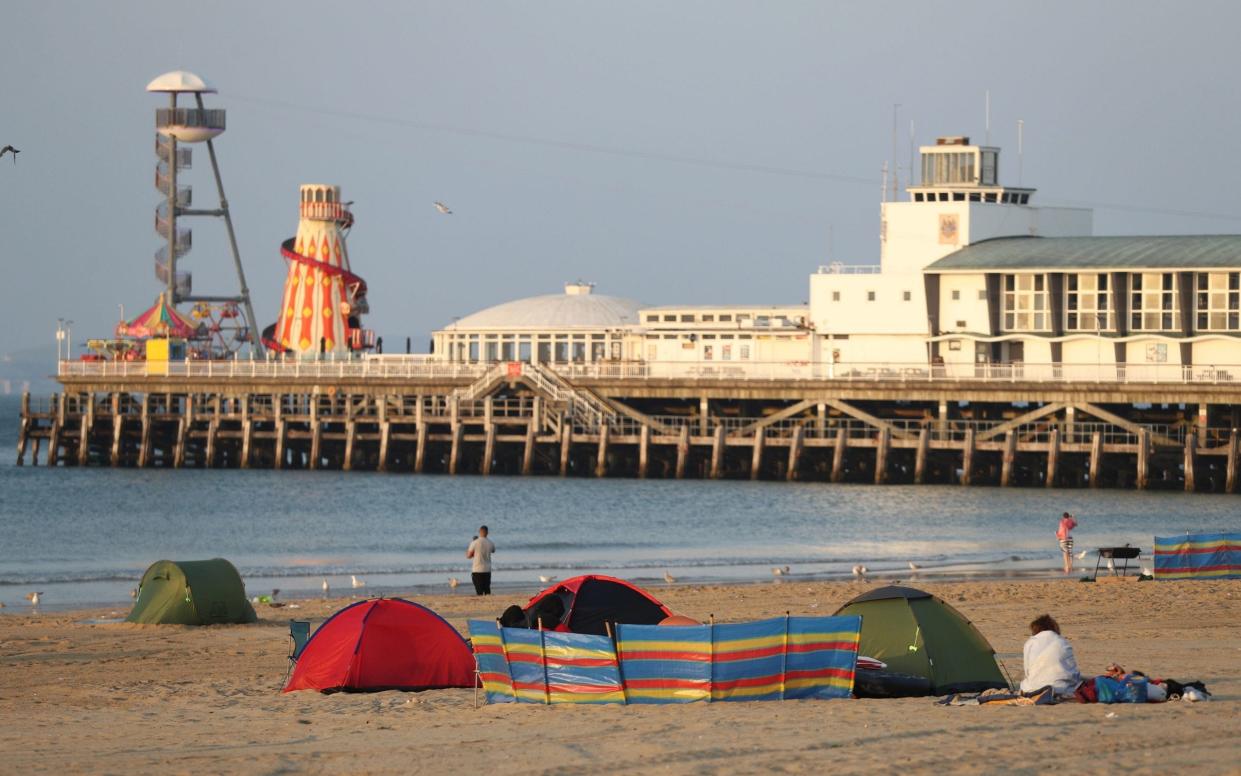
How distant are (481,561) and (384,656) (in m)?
9.97

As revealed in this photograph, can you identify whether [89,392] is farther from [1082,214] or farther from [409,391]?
[1082,214]

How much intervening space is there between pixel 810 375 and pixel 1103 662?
41374mm

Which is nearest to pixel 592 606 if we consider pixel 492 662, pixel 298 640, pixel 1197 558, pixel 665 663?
pixel 298 640

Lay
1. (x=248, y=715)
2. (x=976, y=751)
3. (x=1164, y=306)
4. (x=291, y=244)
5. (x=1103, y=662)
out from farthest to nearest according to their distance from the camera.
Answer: (x=291, y=244) < (x=1164, y=306) < (x=1103, y=662) < (x=248, y=715) < (x=976, y=751)

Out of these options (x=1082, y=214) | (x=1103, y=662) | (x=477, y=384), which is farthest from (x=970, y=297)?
(x=1103, y=662)

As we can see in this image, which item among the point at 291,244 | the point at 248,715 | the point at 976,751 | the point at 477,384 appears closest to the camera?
Result: the point at 976,751

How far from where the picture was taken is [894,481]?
59875 mm

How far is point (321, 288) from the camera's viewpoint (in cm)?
8056

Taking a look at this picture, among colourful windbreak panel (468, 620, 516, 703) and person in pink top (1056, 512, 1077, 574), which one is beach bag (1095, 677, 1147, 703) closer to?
colourful windbreak panel (468, 620, 516, 703)

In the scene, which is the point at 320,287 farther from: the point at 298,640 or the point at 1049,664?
the point at 1049,664

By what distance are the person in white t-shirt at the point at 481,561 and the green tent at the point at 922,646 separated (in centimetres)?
1051

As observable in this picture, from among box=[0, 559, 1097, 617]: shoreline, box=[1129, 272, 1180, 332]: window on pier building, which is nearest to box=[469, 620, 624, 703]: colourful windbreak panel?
box=[0, 559, 1097, 617]: shoreline

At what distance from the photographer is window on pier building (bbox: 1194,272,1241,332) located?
57938mm

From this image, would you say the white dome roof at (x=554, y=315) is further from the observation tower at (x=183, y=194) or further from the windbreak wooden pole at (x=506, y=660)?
the windbreak wooden pole at (x=506, y=660)
